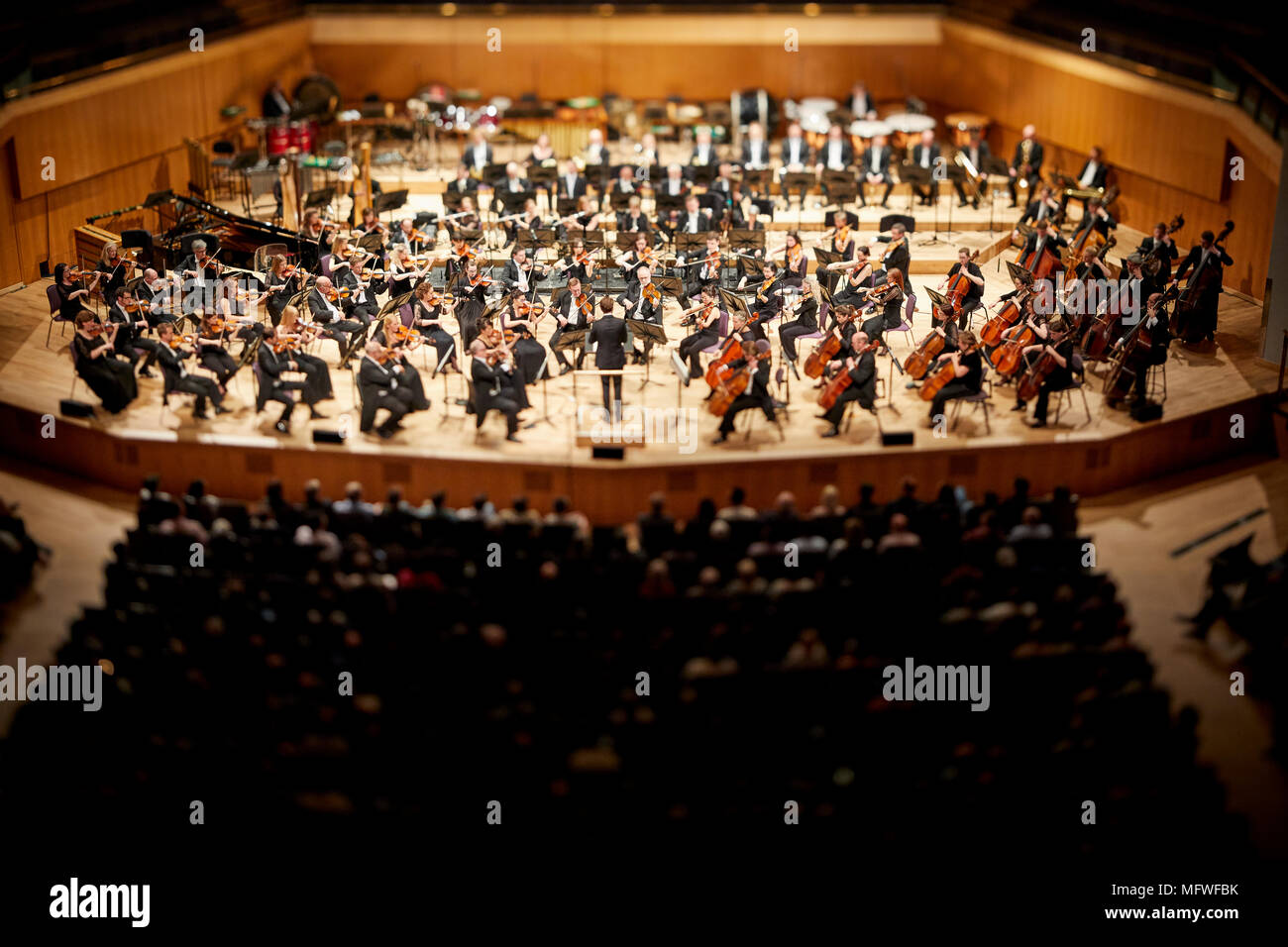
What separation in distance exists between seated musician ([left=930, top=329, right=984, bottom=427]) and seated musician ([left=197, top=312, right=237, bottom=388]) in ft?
21.1

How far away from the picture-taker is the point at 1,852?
9297 mm

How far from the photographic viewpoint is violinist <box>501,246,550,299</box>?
1476 centimetres

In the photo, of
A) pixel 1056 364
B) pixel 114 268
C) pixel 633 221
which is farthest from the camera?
pixel 633 221

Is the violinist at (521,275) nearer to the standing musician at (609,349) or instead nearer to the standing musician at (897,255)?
the standing musician at (609,349)

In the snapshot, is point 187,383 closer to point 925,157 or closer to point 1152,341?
point 1152,341

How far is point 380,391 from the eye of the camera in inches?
512

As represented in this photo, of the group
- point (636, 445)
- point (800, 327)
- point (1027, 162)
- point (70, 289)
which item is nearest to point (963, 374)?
point (800, 327)

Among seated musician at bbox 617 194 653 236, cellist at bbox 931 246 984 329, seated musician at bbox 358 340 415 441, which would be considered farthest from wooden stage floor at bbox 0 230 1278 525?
seated musician at bbox 617 194 653 236

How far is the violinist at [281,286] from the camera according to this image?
46.8ft

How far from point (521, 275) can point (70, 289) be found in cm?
442

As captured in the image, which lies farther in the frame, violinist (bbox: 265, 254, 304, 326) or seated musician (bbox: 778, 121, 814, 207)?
seated musician (bbox: 778, 121, 814, 207)

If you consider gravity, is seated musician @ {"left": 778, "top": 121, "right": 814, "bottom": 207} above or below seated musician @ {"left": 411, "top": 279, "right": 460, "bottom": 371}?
above

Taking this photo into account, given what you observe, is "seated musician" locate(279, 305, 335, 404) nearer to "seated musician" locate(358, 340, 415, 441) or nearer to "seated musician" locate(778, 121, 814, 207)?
"seated musician" locate(358, 340, 415, 441)

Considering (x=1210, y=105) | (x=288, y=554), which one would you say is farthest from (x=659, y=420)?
(x=1210, y=105)
